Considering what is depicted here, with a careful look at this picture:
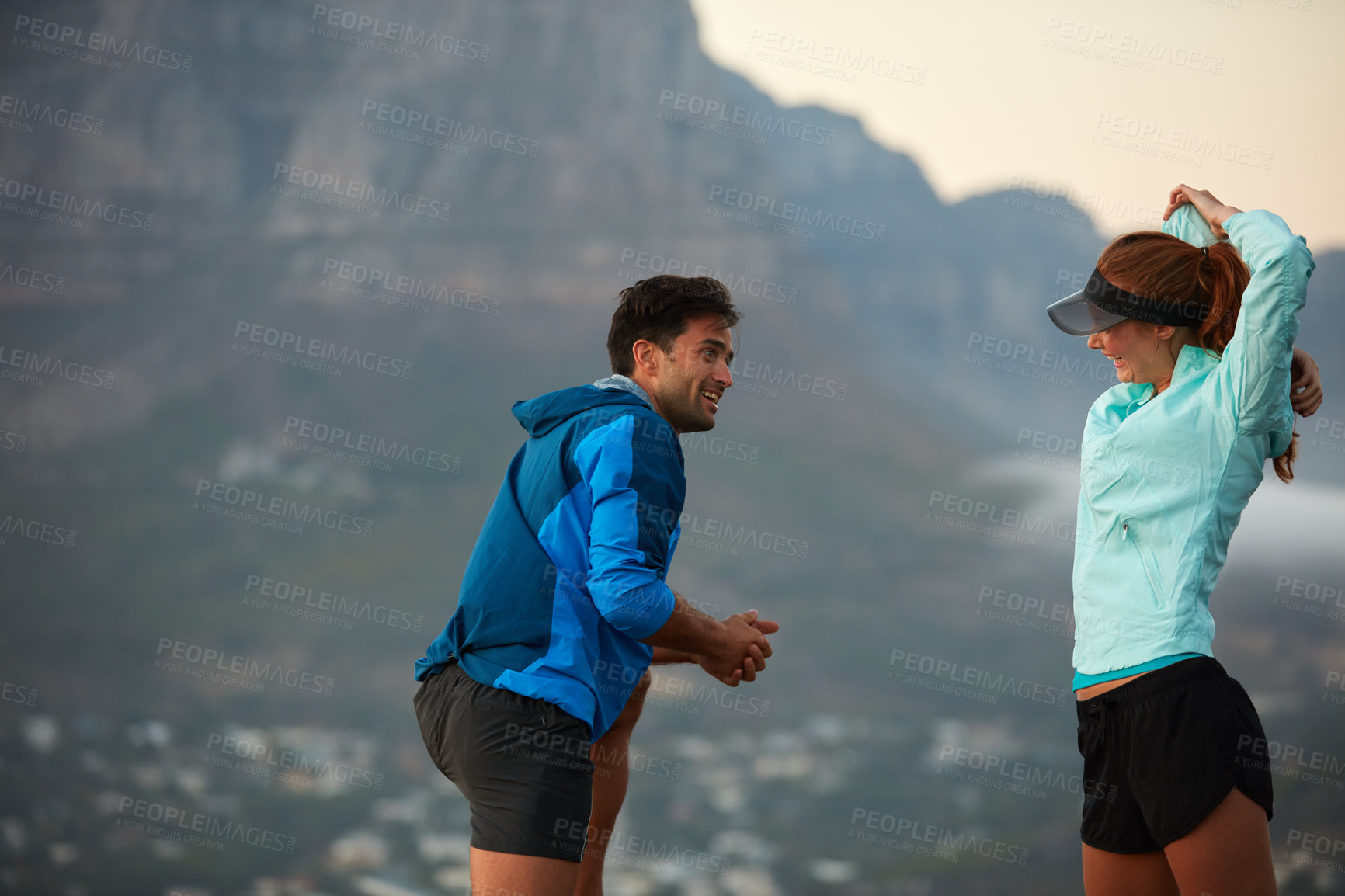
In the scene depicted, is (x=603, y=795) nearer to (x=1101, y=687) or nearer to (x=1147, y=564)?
(x=1101, y=687)

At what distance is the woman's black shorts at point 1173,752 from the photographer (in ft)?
5.20

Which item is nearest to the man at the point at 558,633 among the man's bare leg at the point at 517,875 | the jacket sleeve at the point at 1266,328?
the man's bare leg at the point at 517,875

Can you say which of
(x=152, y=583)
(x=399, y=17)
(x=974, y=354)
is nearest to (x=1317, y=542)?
(x=974, y=354)

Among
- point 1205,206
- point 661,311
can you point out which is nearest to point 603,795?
point 661,311

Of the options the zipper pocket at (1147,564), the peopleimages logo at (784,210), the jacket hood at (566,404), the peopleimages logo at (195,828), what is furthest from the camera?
the peopleimages logo at (784,210)

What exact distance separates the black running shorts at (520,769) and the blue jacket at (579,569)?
0.11 ft

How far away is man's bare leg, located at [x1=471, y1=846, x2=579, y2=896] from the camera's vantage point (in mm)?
1729

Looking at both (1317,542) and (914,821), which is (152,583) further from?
(1317,542)

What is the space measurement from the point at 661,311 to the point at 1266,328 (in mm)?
1125

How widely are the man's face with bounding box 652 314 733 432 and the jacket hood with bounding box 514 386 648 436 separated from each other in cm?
14

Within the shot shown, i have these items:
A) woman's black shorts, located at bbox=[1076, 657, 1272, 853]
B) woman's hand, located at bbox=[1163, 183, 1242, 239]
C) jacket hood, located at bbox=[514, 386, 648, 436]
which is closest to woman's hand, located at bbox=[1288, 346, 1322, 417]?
woman's hand, located at bbox=[1163, 183, 1242, 239]

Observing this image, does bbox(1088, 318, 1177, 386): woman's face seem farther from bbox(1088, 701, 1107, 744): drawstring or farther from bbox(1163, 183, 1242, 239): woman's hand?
bbox(1088, 701, 1107, 744): drawstring

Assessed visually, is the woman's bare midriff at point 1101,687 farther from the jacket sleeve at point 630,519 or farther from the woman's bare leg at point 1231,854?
the jacket sleeve at point 630,519

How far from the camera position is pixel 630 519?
1.80 m
